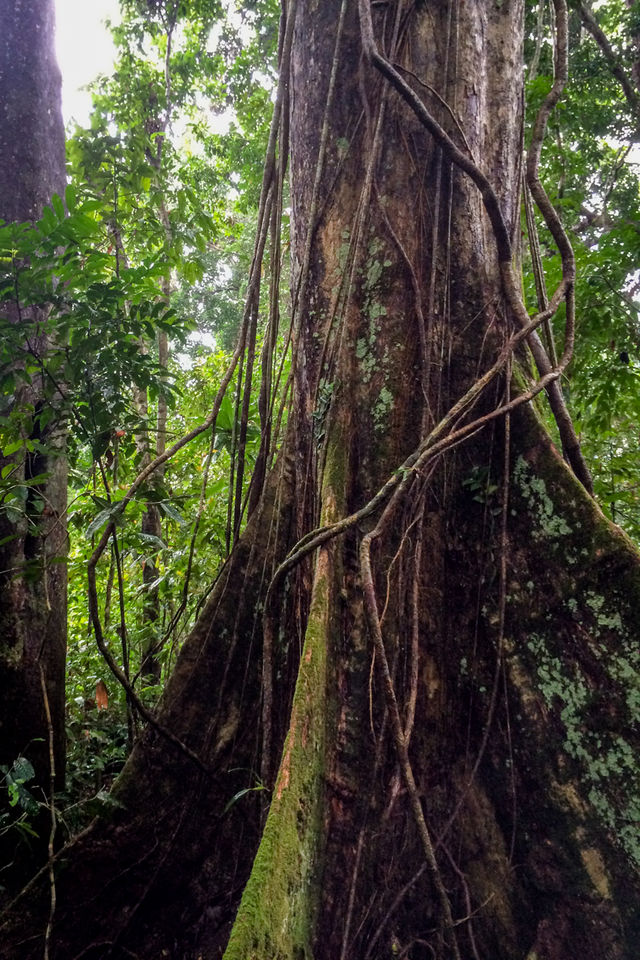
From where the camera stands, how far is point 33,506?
2.04 meters

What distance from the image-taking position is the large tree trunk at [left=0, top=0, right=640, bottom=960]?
1.32 m

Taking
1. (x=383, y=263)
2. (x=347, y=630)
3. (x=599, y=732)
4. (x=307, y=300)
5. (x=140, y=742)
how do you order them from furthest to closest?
(x=307, y=300), (x=383, y=263), (x=140, y=742), (x=347, y=630), (x=599, y=732)

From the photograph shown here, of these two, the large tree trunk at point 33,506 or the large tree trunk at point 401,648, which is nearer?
the large tree trunk at point 401,648

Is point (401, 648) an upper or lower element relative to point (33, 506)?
lower

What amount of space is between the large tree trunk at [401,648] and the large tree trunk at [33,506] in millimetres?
425

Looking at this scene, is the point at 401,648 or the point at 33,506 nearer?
the point at 401,648

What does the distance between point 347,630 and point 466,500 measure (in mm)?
508

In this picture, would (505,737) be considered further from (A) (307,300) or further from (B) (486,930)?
(A) (307,300)

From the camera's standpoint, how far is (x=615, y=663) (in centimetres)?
137

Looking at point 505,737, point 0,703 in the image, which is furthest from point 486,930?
point 0,703

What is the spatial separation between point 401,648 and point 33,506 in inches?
53.4

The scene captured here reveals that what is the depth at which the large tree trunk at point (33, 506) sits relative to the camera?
6.33ft

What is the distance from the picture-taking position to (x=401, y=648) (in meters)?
1.55

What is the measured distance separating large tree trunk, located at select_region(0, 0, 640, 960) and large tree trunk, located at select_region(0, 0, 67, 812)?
1.39 ft
